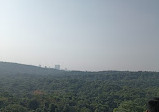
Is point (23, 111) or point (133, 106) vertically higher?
point (133, 106)

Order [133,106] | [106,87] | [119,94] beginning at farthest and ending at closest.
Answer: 1. [106,87]
2. [119,94]
3. [133,106]

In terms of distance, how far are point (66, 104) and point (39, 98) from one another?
837cm

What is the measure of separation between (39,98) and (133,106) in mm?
29923

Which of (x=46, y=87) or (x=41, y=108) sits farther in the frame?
(x=46, y=87)

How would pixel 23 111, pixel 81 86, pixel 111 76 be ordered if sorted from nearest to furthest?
pixel 23 111
pixel 81 86
pixel 111 76

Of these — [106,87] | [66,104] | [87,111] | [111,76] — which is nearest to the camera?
[87,111]

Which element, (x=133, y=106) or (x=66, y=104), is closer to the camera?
(x=133, y=106)

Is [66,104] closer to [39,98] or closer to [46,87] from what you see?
[39,98]

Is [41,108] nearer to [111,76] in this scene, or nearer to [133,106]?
[133,106]

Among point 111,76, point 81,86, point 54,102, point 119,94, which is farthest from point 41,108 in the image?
point 111,76

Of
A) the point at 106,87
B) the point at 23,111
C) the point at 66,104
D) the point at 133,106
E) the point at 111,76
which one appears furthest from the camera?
the point at 111,76

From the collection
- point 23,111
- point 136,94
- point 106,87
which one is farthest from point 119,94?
point 23,111

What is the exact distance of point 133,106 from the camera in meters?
47.9

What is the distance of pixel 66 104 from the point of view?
6512 centimetres
